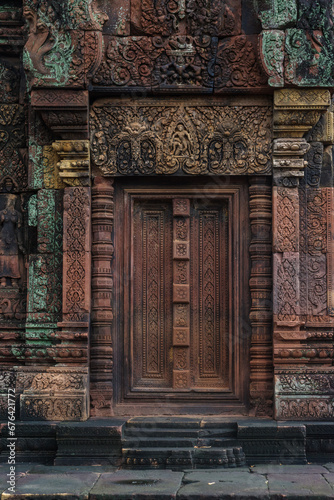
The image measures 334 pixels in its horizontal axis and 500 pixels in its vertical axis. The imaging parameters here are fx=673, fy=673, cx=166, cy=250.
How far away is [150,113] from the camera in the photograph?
7.12m

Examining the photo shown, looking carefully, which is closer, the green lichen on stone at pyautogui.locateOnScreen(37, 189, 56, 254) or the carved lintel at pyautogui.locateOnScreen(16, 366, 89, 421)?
the carved lintel at pyautogui.locateOnScreen(16, 366, 89, 421)

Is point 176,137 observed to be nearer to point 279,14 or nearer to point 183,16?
point 183,16

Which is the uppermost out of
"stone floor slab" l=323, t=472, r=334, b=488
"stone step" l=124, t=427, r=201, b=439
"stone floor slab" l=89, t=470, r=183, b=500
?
"stone step" l=124, t=427, r=201, b=439

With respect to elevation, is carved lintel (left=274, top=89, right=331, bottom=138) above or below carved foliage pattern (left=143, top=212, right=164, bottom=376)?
above

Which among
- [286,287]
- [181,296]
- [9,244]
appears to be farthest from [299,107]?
[9,244]

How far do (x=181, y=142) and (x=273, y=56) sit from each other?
127cm

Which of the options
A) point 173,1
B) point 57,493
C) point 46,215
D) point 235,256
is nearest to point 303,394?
point 235,256

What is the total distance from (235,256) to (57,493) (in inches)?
118

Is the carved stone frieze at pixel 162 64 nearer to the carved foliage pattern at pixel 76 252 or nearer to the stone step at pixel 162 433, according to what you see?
the carved foliage pattern at pixel 76 252

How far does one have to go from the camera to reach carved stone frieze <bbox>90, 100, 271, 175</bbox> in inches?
278

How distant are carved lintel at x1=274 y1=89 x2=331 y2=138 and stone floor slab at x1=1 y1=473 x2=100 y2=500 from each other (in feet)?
13.0

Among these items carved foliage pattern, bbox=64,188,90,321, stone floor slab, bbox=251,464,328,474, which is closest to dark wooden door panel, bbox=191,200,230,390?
stone floor slab, bbox=251,464,328,474

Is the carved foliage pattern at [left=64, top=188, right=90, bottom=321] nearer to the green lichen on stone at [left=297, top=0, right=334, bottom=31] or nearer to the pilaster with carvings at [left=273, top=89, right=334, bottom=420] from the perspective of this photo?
the pilaster with carvings at [left=273, top=89, right=334, bottom=420]

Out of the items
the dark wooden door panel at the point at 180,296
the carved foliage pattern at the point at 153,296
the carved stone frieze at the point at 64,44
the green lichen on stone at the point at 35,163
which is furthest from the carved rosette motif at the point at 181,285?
the carved stone frieze at the point at 64,44
